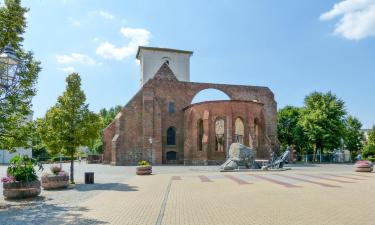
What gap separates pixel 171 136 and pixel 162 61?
21.6 metres

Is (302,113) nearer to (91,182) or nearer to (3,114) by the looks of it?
(91,182)

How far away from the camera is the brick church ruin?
1554 inches

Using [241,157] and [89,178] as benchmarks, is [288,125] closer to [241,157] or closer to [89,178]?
[241,157]

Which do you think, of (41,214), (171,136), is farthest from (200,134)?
(41,214)

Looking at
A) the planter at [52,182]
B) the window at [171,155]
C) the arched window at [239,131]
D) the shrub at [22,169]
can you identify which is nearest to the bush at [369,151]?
the arched window at [239,131]

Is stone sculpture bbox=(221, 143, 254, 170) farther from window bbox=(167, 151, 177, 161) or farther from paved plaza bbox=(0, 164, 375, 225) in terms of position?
window bbox=(167, 151, 177, 161)

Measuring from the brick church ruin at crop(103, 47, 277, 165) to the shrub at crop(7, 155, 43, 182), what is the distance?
27.7 m

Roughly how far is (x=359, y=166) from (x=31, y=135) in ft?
74.6

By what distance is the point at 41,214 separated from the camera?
905cm

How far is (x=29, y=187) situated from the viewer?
39.6 feet

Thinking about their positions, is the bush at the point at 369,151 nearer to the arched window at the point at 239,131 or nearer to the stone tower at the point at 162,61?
the arched window at the point at 239,131

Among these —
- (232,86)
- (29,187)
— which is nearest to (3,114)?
(29,187)

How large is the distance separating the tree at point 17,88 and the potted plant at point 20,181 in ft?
2.97

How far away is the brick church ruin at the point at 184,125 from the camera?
129ft
